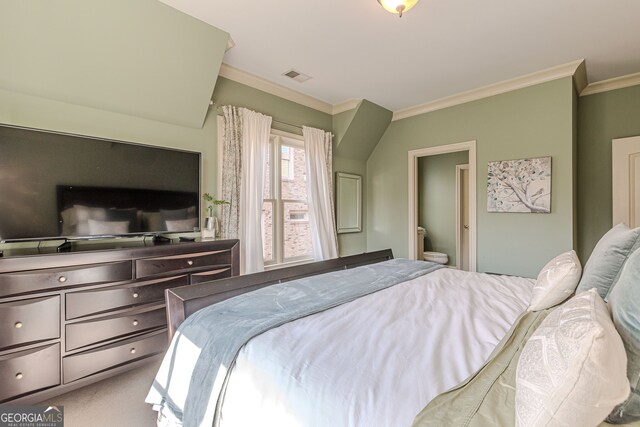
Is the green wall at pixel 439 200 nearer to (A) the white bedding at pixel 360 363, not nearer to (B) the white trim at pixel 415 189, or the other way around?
(B) the white trim at pixel 415 189

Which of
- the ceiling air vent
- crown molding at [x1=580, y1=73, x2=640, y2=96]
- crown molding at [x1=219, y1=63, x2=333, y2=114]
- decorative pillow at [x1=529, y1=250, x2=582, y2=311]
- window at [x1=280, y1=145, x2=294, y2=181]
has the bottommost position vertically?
decorative pillow at [x1=529, y1=250, x2=582, y2=311]

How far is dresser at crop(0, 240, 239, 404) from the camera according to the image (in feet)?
5.57

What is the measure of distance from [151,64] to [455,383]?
2946mm

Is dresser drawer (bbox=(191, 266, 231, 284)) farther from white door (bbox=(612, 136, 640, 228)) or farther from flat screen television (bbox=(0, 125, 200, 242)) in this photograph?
white door (bbox=(612, 136, 640, 228))

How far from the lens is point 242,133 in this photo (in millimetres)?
3166

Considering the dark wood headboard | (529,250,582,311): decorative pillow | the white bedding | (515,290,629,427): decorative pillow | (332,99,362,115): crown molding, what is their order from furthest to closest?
(332,99,362,115): crown molding < the dark wood headboard < (529,250,582,311): decorative pillow < the white bedding < (515,290,629,427): decorative pillow

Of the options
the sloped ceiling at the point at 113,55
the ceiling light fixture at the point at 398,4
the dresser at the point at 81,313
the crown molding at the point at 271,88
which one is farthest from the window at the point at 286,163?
the ceiling light fixture at the point at 398,4

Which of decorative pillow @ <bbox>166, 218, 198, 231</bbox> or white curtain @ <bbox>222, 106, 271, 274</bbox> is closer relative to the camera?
decorative pillow @ <bbox>166, 218, 198, 231</bbox>

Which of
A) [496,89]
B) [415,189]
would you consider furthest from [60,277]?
[496,89]

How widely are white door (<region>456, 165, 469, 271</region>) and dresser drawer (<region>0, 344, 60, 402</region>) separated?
562 centimetres

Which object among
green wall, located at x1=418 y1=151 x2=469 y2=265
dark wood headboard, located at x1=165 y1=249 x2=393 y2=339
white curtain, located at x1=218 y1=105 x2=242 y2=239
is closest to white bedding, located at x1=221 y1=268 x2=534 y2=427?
dark wood headboard, located at x1=165 y1=249 x2=393 y2=339

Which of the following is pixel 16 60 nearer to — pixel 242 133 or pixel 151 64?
pixel 151 64

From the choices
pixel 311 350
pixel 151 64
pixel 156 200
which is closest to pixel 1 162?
pixel 156 200

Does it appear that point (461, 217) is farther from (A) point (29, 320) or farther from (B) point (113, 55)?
(A) point (29, 320)
